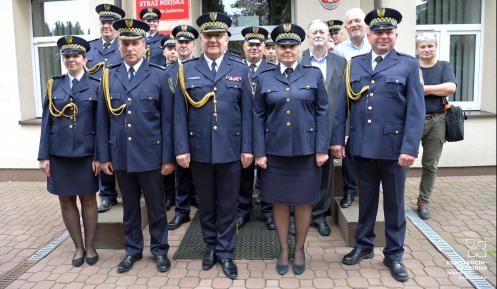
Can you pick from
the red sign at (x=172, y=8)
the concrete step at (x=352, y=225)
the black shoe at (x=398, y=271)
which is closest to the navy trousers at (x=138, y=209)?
the concrete step at (x=352, y=225)

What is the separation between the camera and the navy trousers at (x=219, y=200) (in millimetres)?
3592

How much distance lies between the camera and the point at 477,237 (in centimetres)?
434

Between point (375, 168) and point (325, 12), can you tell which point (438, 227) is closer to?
point (375, 168)

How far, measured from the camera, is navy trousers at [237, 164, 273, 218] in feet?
15.3

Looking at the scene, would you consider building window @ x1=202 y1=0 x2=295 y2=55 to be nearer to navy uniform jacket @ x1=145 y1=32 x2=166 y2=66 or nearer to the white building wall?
navy uniform jacket @ x1=145 y1=32 x2=166 y2=66

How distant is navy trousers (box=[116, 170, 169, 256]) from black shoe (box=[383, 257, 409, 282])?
76.1 inches

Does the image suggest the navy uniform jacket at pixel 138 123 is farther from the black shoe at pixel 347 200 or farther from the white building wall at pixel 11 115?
the white building wall at pixel 11 115

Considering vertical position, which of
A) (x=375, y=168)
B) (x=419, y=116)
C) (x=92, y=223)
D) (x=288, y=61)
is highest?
(x=288, y=61)

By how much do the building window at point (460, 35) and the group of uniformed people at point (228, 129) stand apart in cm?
430

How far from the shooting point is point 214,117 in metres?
3.46

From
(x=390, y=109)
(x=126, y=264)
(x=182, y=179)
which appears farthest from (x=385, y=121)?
(x=126, y=264)

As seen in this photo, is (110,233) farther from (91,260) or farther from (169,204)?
(169,204)

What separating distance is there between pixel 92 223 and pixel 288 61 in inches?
90.2

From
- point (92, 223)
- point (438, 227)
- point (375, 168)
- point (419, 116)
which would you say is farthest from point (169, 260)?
point (438, 227)
